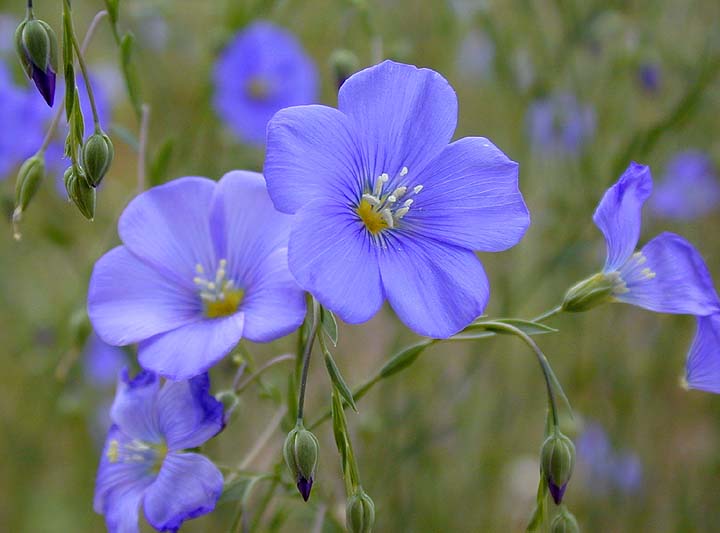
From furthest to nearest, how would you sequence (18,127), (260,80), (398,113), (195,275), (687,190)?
(687,190)
(260,80)
(18,127)
(195,275)
(398,113)

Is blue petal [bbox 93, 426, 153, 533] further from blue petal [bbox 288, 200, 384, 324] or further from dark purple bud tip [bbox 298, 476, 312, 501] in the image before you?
blue petal [bbox 288, 200, 384, 324]

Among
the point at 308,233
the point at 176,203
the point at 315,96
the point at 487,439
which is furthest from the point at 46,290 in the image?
the point at 308,233

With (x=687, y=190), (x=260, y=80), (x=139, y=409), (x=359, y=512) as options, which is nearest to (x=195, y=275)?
(x=139, y=409)

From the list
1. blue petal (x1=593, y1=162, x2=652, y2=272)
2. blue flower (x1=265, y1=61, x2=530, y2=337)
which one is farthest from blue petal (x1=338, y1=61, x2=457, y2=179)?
blue petal (x1=593, y1=162, x2=652, y2=272)

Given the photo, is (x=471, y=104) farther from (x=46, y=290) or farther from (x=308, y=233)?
(x=308, y=233)

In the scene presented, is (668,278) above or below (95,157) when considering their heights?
below

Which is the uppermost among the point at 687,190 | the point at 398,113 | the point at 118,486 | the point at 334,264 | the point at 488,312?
the point at 398,113

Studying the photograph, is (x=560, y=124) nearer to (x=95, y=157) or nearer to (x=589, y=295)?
(x=589, y=295)
